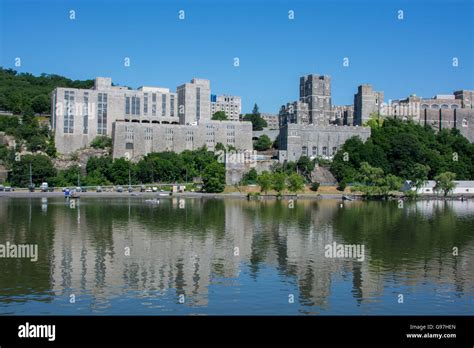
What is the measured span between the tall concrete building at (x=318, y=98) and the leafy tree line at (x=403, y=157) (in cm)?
1831

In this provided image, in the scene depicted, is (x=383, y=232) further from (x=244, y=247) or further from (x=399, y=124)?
(x=399, y=124)

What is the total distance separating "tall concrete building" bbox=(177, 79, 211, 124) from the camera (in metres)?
97.8

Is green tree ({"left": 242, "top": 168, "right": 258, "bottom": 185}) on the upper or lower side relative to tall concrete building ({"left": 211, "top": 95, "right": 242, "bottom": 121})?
lower

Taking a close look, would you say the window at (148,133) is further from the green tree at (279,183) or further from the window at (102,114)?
the green tree at (279,183)

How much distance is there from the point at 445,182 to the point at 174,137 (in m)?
38.6

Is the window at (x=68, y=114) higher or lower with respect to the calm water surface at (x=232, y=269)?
higher

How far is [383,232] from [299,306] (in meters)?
18.2

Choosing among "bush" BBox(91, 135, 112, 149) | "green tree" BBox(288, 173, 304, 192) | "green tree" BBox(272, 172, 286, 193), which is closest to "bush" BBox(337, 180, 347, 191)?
"green tree" BBox(288, 173, 304, 192)

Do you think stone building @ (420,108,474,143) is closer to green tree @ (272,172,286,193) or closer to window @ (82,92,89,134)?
green tree @ (272,172,286,193)

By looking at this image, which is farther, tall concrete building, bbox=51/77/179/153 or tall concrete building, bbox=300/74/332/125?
tall concrete building, bbox=300/74/332/125

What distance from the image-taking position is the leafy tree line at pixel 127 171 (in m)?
74.6

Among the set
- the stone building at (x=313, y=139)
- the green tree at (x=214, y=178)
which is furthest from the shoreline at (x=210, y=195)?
the stone building at (x=313, y=139)
